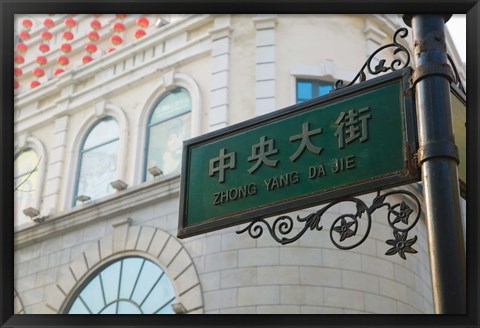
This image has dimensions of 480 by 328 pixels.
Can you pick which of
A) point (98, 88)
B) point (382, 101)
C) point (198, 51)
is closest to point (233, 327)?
point (382, 101)

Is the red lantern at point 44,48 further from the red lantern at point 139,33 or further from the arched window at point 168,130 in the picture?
the arched window at point 168,130

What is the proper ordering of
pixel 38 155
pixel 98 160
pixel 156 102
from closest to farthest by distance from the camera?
pixel 156 102, pixel 98 160, pixel 38 155

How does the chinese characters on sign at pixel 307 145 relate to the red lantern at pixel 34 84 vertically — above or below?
below

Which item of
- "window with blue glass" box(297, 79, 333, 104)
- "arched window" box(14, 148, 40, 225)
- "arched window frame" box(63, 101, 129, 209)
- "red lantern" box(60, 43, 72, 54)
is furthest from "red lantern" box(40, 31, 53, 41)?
"window with blue glass" box(297, 79, 333, 104)

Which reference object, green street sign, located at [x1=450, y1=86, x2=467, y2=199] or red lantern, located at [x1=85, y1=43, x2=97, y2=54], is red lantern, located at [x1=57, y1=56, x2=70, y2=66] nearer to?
red lantern, located at [x1=85, y1=43, x2=97, y2=54]

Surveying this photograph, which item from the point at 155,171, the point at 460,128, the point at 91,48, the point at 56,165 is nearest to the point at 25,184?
the point at 56,165

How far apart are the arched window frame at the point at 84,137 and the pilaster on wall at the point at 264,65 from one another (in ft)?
10.3

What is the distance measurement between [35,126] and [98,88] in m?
2.11

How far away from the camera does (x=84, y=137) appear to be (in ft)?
51.0

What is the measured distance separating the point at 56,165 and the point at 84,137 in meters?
0.86

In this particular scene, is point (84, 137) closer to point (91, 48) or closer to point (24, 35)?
point (91, 48)

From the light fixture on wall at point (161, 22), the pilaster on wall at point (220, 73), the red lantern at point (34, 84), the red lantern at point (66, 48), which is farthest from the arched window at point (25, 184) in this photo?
the pilaster on wall at point (220, 73)

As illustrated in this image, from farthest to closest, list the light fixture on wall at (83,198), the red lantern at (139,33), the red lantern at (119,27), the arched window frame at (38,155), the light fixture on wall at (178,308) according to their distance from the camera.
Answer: the red lantern at (119,27), the red lantern at (139,33), the arched window frame at (38,155), the light fixture on wall at (83,198), the light fixture on wall at (178,308)

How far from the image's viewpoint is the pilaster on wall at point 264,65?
42.3 ft
